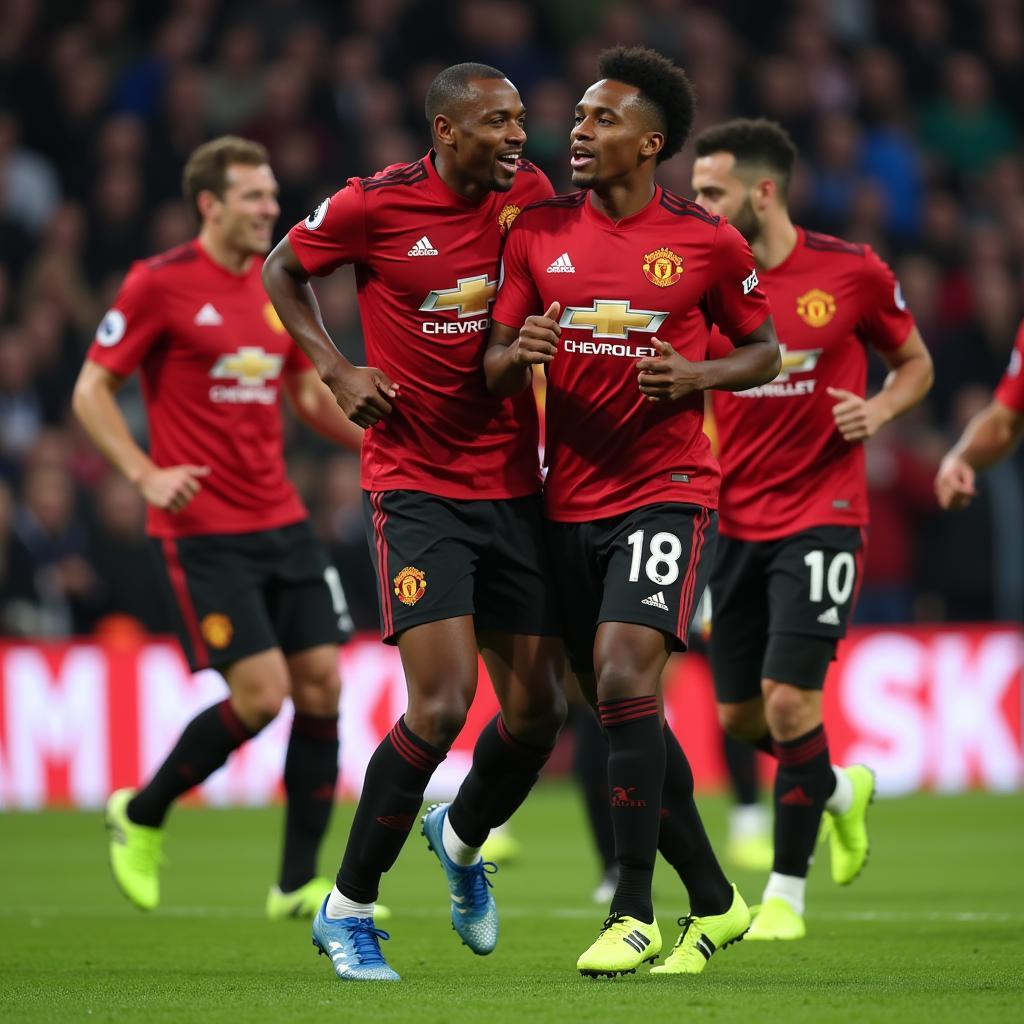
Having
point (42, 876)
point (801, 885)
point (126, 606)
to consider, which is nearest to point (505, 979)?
point (801, 885)

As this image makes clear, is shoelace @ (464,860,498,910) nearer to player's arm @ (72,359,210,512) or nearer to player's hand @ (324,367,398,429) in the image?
player's hand @ (324,367,398,429)

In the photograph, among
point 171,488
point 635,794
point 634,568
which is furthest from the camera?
point 171,488

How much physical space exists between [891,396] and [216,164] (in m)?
2.74

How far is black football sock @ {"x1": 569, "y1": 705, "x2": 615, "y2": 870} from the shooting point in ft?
25.2

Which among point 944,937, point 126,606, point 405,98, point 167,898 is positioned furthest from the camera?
point 405,98

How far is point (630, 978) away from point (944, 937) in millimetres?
1468

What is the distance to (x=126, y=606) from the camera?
→ 503 inches

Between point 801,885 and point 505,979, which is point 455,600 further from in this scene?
point 801,885

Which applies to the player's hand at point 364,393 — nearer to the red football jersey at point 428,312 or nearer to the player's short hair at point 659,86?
the red football jersey at point 428,312

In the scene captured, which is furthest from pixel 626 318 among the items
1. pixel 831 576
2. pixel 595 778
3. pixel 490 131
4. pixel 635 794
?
pixel 595 778

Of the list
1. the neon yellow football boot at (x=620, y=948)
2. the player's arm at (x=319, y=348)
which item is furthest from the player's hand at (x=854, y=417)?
the neon yellow football boot at (x=620, y=948)

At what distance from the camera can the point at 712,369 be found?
5434 mm

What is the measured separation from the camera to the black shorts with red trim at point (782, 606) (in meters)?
6.71

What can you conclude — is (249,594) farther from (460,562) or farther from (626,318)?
(626,318)
